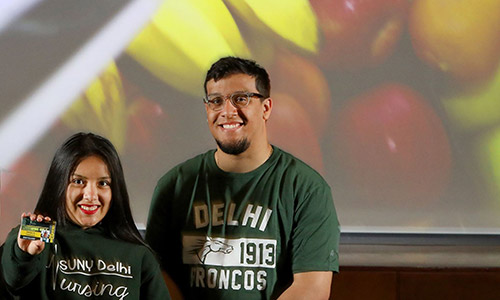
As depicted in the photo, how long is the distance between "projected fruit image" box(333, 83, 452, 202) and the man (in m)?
0.51

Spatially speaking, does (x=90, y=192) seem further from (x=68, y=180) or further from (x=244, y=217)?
(x=244, y=217)

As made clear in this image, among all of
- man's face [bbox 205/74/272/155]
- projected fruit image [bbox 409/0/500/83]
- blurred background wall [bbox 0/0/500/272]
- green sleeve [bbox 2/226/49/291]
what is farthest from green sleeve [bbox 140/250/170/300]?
projected fruit image [bbox 409/0/500/83]

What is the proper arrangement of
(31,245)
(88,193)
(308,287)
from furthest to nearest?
(308,287)
(88,193)
(31,245)

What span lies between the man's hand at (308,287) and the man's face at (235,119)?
0.38m

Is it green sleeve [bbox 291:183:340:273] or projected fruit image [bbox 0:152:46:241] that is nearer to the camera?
green sleeve [bbox 291:183:340:273]

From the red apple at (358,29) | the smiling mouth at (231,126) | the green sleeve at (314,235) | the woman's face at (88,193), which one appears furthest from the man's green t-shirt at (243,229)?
the red apple at (358,29)

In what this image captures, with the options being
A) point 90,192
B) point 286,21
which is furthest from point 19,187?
point 286,21

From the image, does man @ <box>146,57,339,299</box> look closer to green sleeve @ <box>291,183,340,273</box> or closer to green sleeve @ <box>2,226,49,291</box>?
green sleeve @ <box>291,183,340,273</box>

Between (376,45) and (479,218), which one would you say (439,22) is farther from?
(479,218)

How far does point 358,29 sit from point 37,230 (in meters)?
1.35

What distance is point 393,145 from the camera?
253 cm

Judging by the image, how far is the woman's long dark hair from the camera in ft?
6.06

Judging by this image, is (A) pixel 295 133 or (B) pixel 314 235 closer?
(B) pixel 314 235

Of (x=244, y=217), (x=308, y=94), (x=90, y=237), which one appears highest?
(x=308, y=94)
